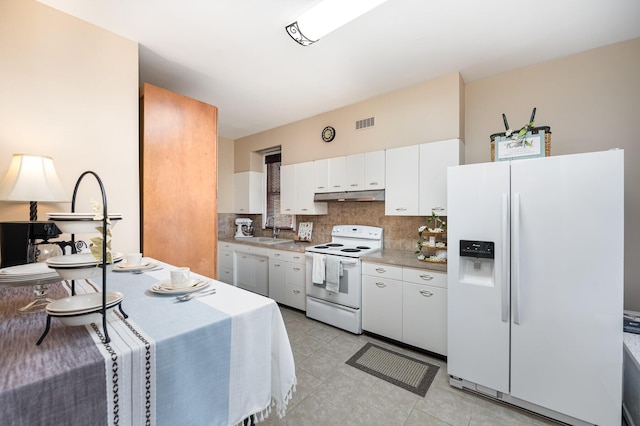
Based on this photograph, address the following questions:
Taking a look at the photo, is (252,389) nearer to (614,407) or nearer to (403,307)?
(403,307)

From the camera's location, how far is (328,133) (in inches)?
146

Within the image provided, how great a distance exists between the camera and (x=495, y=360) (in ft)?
6.31

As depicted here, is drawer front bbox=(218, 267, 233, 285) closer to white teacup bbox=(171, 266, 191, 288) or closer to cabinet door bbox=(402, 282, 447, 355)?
cabinet door bbox=(402, 282, 447, 355)

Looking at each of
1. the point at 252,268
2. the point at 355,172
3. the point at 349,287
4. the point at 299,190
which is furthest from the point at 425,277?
the point at 252,268

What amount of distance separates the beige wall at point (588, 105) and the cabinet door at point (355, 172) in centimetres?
131

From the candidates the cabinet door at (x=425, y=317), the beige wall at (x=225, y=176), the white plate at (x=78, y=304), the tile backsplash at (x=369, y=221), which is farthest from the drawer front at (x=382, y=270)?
the beige wall at (x=225, y=176)

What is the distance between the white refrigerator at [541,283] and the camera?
162 centimetres

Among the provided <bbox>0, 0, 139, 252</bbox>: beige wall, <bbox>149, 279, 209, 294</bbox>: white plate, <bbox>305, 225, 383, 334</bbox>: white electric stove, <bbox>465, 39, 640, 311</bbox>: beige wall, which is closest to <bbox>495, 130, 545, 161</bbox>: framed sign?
<bbox>465, 39, 640, 311</bbox>: beige wall

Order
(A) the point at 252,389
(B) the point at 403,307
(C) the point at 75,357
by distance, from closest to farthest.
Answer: (C) the point at 75,357
(A) the point at 252,389
(B) the point at 403,307

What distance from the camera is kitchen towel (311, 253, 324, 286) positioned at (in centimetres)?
311

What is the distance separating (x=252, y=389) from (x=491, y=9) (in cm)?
266

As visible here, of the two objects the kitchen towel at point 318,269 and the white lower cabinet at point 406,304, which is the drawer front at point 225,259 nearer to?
the kitchen towel at point 318,269

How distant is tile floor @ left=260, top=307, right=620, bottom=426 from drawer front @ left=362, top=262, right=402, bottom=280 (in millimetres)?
773

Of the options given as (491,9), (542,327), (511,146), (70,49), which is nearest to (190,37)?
(70,49)
